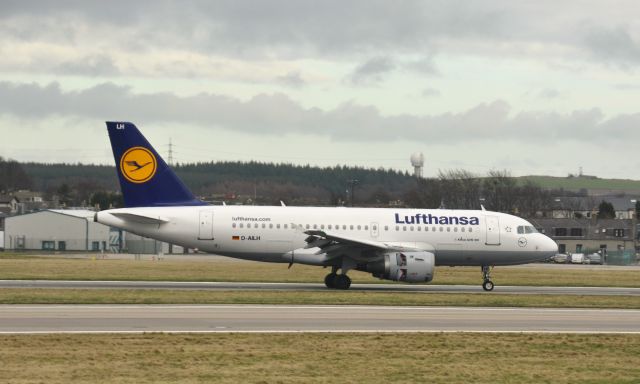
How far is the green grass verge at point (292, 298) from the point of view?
1297 inches

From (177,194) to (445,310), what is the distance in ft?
48.5

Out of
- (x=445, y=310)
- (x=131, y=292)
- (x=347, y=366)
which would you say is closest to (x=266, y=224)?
(x=131, y=292)

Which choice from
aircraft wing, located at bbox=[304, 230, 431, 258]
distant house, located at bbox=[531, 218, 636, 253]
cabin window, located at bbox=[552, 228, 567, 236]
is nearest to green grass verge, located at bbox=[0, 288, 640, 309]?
aircraft wing, located at bbox=[304, 230, 431, 258]

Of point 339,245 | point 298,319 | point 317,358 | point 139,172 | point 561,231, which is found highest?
point 139,172

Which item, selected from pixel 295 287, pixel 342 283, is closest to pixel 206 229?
pixel 295 287

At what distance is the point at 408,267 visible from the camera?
39.5 meters

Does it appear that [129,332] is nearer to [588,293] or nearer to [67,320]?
[67,320]

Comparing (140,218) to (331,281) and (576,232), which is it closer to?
(331,281)

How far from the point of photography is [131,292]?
36000 mm

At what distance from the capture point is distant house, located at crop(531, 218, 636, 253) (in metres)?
124

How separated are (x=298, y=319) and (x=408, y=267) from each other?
11.9 m

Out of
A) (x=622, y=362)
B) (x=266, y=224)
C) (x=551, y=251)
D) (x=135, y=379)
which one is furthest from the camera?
(x=551, y=251)

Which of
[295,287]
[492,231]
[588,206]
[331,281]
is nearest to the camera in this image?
[331,281]

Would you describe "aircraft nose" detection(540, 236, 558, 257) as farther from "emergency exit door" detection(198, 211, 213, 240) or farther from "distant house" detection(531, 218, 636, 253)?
"distant house" detection(531, 218, 636, 253)
